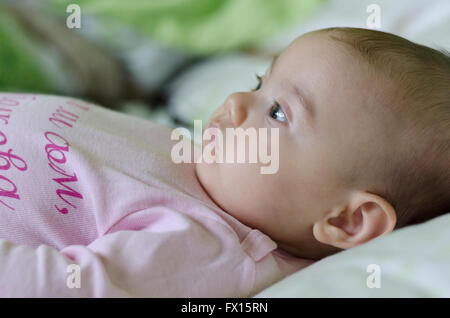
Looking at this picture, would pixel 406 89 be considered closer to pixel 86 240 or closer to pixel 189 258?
pixel 189 258

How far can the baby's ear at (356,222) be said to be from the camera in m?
0.72

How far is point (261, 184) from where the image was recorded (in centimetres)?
77

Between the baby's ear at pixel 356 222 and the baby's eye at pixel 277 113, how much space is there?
5.3 inches

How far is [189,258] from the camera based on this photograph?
69cm

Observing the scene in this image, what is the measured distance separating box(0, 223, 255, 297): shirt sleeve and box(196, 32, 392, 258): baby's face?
8 centimetres

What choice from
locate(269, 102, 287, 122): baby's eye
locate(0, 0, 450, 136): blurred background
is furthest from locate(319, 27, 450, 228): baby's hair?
locate(0, 0, 450, 136): blurred background

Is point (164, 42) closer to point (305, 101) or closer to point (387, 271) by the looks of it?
point (305, 101)

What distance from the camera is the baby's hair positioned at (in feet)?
2.33

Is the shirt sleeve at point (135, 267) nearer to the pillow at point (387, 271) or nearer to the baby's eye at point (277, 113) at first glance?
the pillow at point (387, 271)

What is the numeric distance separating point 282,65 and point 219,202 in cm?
21

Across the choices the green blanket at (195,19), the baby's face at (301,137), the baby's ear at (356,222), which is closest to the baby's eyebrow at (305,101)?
the baby's face at (301,137)
